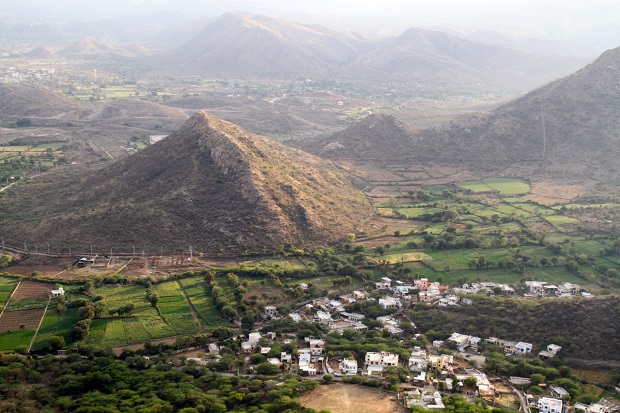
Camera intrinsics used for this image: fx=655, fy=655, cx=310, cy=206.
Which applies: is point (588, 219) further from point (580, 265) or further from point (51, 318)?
point (51, 318)

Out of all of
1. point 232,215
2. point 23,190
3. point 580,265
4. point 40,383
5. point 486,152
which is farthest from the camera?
point 486,152

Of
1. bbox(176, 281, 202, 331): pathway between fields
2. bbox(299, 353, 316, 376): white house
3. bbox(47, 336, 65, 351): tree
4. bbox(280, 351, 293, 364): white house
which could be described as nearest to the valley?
bbox(299, 353, 316, 376): white house

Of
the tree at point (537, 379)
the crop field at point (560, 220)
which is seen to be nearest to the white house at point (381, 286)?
the tree at point (537, 379)

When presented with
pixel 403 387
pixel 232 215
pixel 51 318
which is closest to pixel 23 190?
pixel 232 215

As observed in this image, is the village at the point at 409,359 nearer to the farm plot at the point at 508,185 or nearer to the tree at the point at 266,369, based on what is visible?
the tree at the point at 266,369

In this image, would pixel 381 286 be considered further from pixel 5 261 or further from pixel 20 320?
pixel 5 261

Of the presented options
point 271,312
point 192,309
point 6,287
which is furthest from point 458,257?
point 6,287
